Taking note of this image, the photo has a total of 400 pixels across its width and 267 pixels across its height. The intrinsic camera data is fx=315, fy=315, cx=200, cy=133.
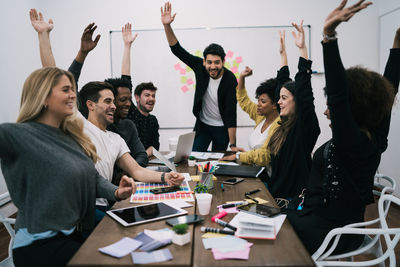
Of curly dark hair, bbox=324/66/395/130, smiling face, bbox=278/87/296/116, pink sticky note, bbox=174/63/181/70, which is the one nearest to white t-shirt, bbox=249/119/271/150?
smiling face, bbox=278/87/296/116

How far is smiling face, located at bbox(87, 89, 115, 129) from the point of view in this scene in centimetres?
217

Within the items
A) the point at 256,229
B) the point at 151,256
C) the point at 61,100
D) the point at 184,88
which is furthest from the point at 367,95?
the point at 184,88

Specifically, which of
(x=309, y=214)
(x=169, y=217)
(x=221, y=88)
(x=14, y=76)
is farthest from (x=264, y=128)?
(x=14, y=76)

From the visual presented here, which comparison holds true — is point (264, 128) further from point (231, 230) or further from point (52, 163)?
point (52, 163)

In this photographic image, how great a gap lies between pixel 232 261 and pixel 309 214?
0.74m

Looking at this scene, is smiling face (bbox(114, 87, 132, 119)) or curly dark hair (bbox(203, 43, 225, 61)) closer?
smiling face (bbox(114, 87, 132, 119))

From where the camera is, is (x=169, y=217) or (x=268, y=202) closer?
(x=169, y=217)

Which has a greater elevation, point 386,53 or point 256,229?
point 386,53

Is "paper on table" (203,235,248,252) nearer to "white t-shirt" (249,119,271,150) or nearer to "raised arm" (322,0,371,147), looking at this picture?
"raised arm" (322,0,371,147)

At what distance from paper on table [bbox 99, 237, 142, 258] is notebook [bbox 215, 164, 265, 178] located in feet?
3.38

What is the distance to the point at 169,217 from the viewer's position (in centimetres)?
136

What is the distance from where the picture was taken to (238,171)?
214 centimetres

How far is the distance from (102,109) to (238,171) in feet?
3.36

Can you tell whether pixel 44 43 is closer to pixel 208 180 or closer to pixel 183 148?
pixel 183 148
